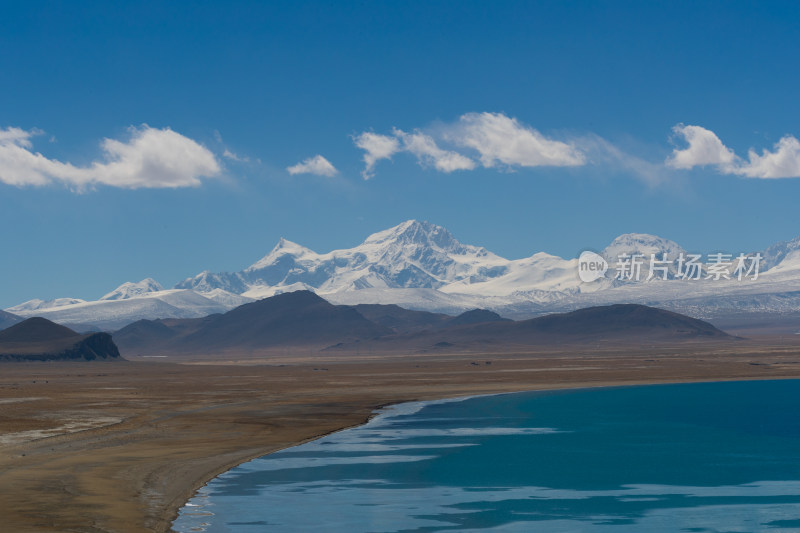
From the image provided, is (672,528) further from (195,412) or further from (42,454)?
(195,412)

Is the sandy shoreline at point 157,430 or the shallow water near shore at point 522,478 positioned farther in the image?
the sandy shoreline at point 157,430

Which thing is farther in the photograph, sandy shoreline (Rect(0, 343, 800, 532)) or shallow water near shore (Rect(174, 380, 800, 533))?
sandy shoreline (Rect(0, 343, 800, 532))

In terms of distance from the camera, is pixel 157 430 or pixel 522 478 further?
pixel 157 430

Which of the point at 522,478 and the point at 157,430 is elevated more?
the point at 157,430

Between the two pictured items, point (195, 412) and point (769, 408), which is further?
point (769, 408)

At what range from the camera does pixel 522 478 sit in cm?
4806

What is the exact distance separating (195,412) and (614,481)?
44274 millimetres

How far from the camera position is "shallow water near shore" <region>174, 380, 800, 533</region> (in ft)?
123

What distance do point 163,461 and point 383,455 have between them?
12.0 m

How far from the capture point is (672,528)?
119 ft

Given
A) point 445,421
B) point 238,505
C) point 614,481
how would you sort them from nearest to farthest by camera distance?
point 238,505, point 614,481, point 445,421

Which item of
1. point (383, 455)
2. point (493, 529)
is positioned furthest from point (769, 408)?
point (493, 529)

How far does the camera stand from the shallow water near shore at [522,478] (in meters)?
37.4

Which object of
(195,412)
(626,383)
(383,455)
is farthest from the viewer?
(626,383)
